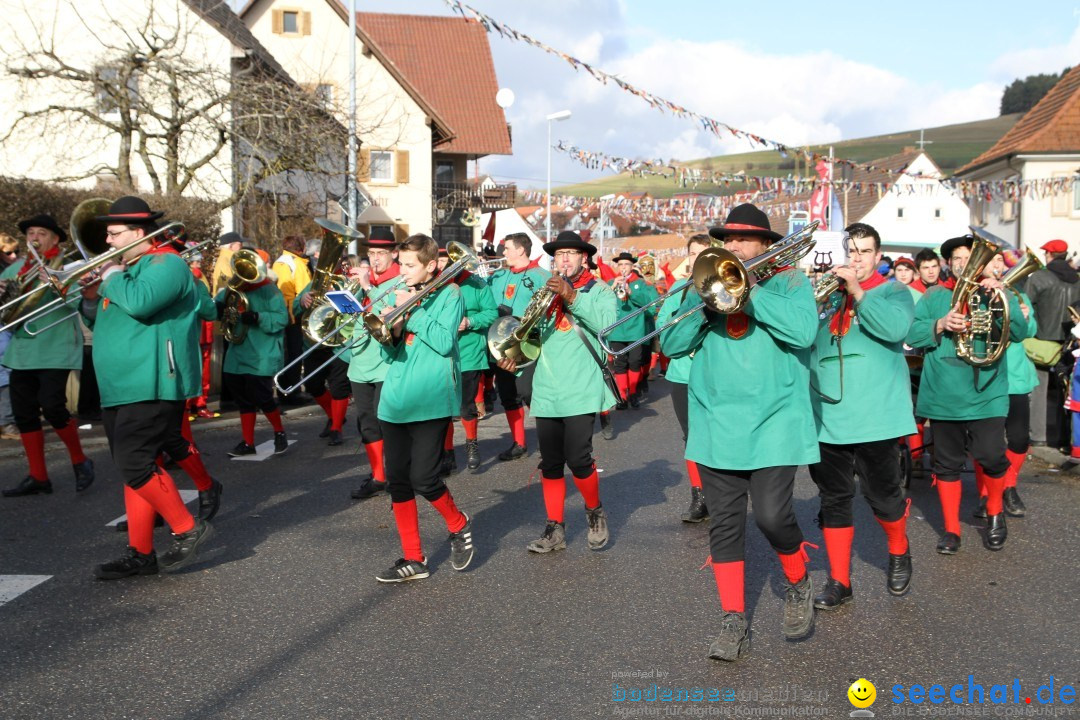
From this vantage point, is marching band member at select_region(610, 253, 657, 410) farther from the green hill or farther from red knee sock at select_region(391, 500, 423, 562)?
the green hill

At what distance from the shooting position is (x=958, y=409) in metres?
6.19

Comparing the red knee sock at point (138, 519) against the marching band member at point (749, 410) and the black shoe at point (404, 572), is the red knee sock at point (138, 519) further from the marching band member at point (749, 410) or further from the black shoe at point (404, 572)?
the marching band member at point (749, 410)

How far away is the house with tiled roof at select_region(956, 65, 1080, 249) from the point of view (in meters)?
31.7

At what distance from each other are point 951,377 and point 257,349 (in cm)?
535

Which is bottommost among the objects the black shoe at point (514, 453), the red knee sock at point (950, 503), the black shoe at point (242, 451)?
the black shoe at point (514, 453)

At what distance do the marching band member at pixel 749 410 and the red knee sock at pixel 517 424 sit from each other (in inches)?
200

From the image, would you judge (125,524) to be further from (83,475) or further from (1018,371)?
(1018,371)

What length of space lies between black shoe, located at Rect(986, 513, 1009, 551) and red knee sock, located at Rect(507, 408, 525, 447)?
425 cm

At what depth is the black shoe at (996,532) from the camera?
6160 millimetres

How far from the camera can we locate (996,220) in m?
36.5

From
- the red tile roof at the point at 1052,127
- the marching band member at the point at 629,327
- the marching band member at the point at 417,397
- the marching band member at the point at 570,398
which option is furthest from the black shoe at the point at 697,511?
the red tile roof at the point at 1052,127

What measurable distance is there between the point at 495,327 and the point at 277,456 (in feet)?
12.4

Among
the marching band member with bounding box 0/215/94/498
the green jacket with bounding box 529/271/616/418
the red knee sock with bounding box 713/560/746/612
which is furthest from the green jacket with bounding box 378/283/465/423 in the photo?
the marching band member with bounding box 0/215/94/498

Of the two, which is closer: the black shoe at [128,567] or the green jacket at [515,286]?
the black shoe at [128,567]
